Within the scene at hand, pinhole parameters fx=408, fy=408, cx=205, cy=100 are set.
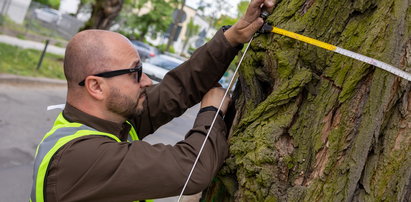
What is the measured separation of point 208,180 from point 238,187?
0.18m

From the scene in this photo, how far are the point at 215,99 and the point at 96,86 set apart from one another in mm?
571

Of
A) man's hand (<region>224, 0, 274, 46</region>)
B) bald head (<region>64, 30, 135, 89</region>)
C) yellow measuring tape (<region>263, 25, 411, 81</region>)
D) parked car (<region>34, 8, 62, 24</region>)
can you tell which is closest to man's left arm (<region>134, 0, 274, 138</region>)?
man's hand (<region>224, 0, 274, 46</region>)

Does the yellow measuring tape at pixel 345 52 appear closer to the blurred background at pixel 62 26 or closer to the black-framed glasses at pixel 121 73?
the black-framed glasses at pixel 121 73

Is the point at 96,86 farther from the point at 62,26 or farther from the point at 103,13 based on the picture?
the point at 62,26

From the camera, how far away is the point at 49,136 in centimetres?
167

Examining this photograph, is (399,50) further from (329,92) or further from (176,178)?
(176,178)

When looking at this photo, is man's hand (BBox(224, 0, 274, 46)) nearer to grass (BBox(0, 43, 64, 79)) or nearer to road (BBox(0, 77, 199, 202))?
road (BBox(0, 77, 199, 202))

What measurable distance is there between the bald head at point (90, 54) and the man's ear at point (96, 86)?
3 cm

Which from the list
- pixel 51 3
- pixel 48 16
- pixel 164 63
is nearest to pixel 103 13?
pixel 164 63

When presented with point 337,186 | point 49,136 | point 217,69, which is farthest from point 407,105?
point 49,136

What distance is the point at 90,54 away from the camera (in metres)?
1.75

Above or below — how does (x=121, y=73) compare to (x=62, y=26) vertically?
above

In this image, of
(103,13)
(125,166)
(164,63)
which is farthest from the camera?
(103,13)

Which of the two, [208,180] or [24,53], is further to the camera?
[24,53]
